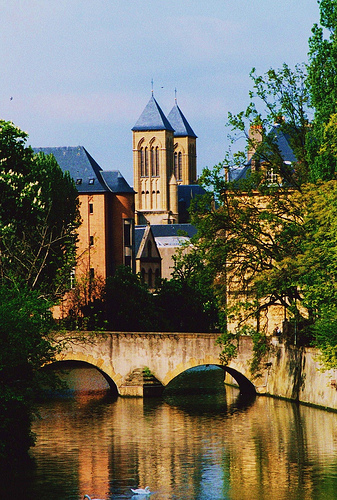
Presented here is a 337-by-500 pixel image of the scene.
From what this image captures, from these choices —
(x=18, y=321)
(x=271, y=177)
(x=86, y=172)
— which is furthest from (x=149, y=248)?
(x=18, y=321)

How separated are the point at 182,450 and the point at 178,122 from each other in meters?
159

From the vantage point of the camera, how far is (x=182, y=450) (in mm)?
35906

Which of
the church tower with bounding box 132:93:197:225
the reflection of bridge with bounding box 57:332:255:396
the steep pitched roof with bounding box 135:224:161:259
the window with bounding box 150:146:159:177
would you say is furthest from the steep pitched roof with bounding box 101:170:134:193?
the window with bounding box 150:146:159:177

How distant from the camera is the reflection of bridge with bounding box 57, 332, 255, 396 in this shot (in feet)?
165

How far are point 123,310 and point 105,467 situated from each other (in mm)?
38570

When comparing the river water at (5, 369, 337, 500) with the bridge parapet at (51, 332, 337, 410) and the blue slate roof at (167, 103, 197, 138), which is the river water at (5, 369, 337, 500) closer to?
the bridge parapet at (51, 332, 337, 410)

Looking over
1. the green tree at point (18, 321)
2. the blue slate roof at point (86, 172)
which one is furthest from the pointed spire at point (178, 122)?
the green tree at point (18, 321)

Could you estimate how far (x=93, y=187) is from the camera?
89500 millimetres

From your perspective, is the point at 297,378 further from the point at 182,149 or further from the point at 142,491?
the point at 182,149

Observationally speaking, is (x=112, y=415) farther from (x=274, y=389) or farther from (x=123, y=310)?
(x=123, y=310)

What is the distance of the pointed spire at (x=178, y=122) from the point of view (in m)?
191

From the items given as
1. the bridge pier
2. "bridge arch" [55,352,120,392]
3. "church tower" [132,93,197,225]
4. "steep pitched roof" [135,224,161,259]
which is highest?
"church tower" [132,93,197,225]

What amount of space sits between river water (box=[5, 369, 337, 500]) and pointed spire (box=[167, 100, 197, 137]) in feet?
471

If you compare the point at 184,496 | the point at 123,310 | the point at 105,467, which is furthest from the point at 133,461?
the point at 123,310
